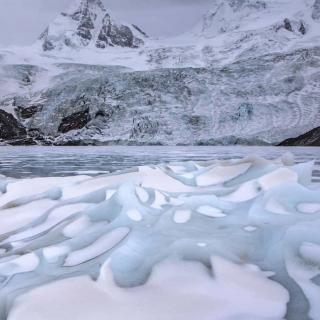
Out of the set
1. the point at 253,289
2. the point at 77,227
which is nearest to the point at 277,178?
the point at 77,227

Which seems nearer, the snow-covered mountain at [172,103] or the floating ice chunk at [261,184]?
the floating ice chunk at [261,184]

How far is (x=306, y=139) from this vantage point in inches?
2249

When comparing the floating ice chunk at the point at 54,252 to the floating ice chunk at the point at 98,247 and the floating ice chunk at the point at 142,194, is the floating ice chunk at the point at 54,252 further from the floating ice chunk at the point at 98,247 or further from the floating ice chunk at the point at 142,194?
the floating ice chunk at the point at 142,194

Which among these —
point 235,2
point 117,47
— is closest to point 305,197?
point 117,47

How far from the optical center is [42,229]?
3680 mm

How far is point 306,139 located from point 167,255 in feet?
187

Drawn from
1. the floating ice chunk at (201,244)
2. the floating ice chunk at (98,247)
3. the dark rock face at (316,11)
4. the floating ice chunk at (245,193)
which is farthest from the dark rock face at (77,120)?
the dark rock face at (316,11)

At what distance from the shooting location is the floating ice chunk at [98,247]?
276cm

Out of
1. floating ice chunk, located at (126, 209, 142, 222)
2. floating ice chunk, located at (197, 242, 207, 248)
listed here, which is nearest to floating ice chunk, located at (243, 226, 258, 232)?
floating ice chunk, located at (197, 242, 207, 248)

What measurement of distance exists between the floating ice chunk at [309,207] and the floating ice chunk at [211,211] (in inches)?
21.3

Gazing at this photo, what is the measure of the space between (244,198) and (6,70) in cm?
10973

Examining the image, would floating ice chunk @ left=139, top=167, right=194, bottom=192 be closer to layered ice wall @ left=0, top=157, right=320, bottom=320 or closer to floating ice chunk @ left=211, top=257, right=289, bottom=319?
layered ice wall @ left=0, top=157, right=320, bottom=320

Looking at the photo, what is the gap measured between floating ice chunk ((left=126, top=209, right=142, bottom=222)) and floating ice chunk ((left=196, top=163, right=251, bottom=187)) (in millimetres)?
1693

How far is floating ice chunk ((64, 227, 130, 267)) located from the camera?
2.76m
